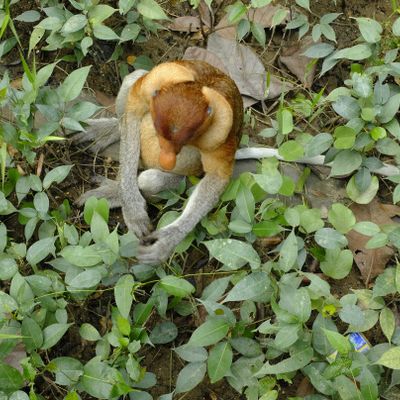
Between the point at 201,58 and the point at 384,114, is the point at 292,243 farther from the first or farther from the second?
the point at 201,58

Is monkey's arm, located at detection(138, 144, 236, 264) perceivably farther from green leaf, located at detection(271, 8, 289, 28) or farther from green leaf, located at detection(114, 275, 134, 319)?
green leaf, located at detection(271, 8, 289, 28)

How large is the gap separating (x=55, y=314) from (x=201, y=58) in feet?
7.99

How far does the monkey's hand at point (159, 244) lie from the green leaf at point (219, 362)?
29.9 inches

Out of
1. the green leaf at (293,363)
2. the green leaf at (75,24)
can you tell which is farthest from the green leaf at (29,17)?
the green leaf at (293,363)

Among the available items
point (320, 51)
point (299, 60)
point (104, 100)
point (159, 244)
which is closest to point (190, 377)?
point (159, 244)

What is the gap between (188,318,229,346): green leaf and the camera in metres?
3.53

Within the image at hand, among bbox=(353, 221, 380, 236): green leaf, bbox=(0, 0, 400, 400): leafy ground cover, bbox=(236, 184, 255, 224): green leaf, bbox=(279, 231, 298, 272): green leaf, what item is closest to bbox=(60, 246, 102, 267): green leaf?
bbox=(0, 0, 400, 400): leafy ground cover

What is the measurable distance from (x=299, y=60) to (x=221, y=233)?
5.98 feet

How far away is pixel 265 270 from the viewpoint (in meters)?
3.69

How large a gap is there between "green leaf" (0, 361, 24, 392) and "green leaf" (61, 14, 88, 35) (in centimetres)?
237

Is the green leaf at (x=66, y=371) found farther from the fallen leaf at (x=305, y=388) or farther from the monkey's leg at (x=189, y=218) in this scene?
the fallen leaf at (x=305, y=388)

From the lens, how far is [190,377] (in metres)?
3.65

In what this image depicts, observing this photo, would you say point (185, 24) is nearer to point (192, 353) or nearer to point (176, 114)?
point (176, 114)

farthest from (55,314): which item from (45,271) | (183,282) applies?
(183,282)
